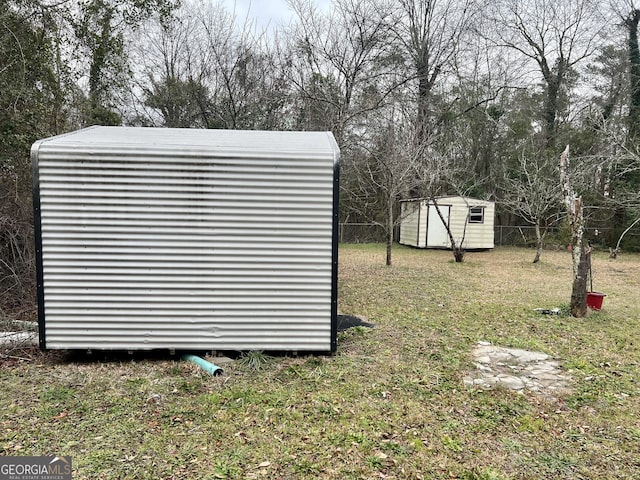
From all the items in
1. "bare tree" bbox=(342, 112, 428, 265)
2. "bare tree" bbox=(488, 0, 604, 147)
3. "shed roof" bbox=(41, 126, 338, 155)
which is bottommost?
"shed roof" bbox=(41, 126, 338, 155)

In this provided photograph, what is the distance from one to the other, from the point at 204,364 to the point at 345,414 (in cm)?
144

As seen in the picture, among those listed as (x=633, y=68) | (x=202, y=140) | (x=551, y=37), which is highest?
(x=551, y=37)

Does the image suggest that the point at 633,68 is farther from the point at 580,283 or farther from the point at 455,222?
the point at 580,283

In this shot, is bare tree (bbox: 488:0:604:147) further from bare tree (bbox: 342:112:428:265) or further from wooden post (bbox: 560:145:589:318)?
wooden post (bbox: 560:145:589:318)

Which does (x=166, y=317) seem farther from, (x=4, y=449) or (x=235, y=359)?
(x=4, y=449)

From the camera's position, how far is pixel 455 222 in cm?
1462

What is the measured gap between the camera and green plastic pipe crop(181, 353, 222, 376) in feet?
11.6

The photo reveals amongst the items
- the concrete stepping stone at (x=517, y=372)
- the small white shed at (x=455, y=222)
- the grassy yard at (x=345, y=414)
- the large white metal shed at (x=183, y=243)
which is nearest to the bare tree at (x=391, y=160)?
the small white shed at (x=455, y=222)

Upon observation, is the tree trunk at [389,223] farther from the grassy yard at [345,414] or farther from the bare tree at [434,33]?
the bare tree at [434,33]

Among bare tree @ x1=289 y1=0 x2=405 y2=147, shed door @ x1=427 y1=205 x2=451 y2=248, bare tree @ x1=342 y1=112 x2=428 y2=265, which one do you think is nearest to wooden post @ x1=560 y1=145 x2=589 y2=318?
bare tree @ x1=342 y1=112 x2=428 y2=265

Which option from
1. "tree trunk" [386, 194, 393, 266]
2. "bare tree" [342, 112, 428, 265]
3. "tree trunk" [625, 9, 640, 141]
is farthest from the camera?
"tree trunk" [625, 9, 640, 141]

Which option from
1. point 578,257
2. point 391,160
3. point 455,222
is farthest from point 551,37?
point 578,257

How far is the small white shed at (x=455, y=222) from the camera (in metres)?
14.6

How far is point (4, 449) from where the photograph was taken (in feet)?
8.00
